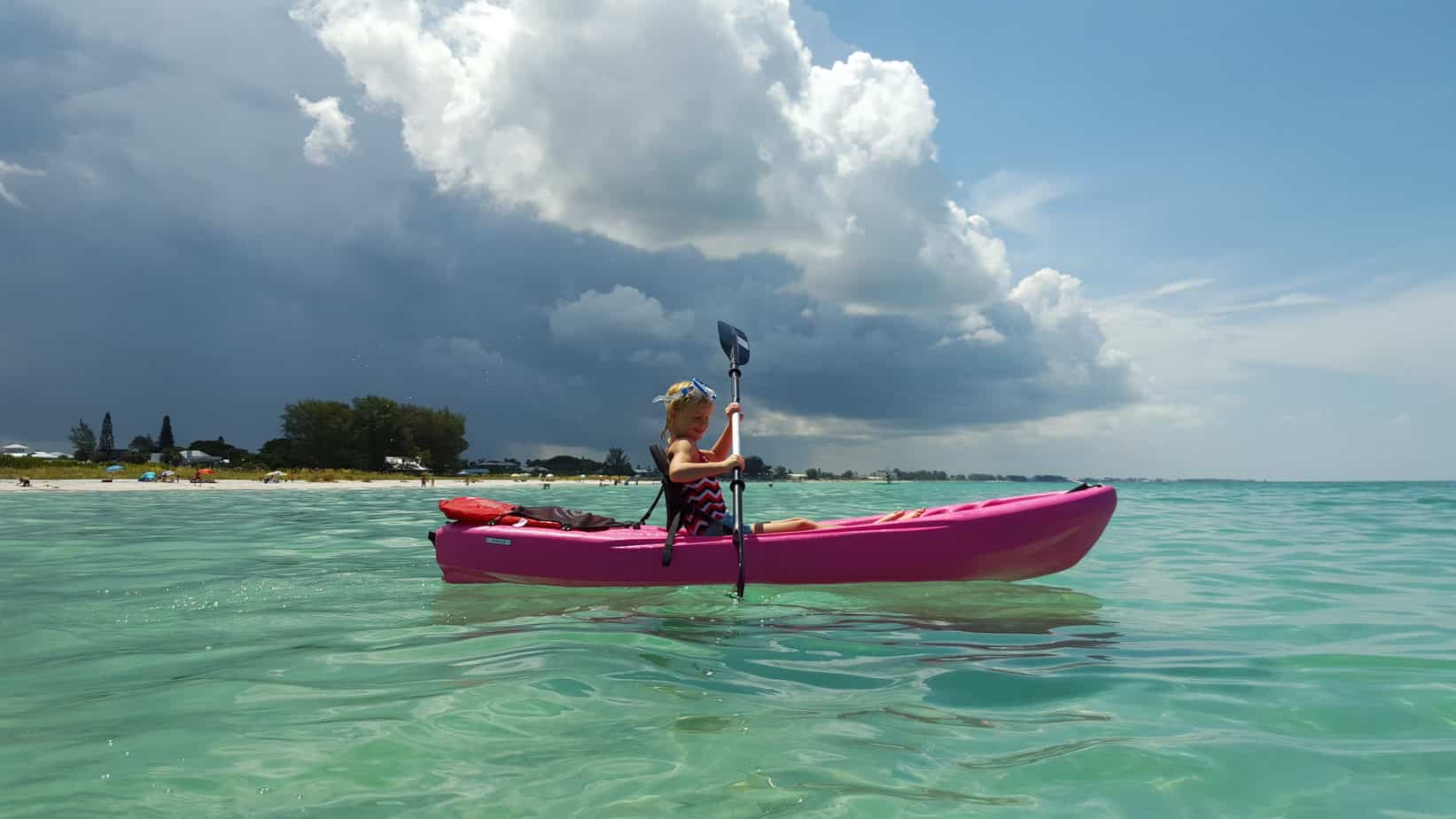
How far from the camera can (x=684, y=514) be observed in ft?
22.3

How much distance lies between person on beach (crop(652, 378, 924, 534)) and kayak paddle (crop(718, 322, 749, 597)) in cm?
16

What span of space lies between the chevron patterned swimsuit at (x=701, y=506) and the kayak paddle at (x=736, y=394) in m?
0.16

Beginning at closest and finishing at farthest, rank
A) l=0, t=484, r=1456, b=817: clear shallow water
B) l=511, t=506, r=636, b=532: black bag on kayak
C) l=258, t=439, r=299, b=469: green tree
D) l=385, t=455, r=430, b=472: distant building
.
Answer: l=0, t=484, r=1456, b=817: clear shallow water < l=511, t=506, r=636, b=532: black bag on kayak < l=258, t=439, r=299, b=469: green tree < l=385, t=455, r=430, b=472: distant building

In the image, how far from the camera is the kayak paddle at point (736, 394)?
643 cm

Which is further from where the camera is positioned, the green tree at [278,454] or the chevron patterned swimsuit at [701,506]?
the green tree at [278,454]

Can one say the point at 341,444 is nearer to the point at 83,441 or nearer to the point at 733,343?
the point at 83,441

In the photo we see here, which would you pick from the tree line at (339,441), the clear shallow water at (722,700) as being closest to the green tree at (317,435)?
the tree line at (339,441)

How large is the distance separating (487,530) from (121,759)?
169 inches

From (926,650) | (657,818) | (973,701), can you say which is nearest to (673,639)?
(926,650)

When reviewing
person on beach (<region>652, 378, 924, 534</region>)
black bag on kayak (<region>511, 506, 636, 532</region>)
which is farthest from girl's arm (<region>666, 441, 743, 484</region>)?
black bag on kayak (<region>511, 506, 636, 532</region>)

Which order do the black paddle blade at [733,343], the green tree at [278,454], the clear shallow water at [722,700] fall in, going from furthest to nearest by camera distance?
the green tree at [278,454]
the black paddle blade at [733,343]
the clear shallow water at [722,700]

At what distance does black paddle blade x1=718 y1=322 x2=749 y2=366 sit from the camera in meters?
9.41

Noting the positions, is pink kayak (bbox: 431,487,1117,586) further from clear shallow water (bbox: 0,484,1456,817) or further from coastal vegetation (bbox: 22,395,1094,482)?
coastal vegetation (bbox: 22,395,1094,482)

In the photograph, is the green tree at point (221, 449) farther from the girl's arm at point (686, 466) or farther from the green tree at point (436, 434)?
the girl's arm at point (686, 466)
